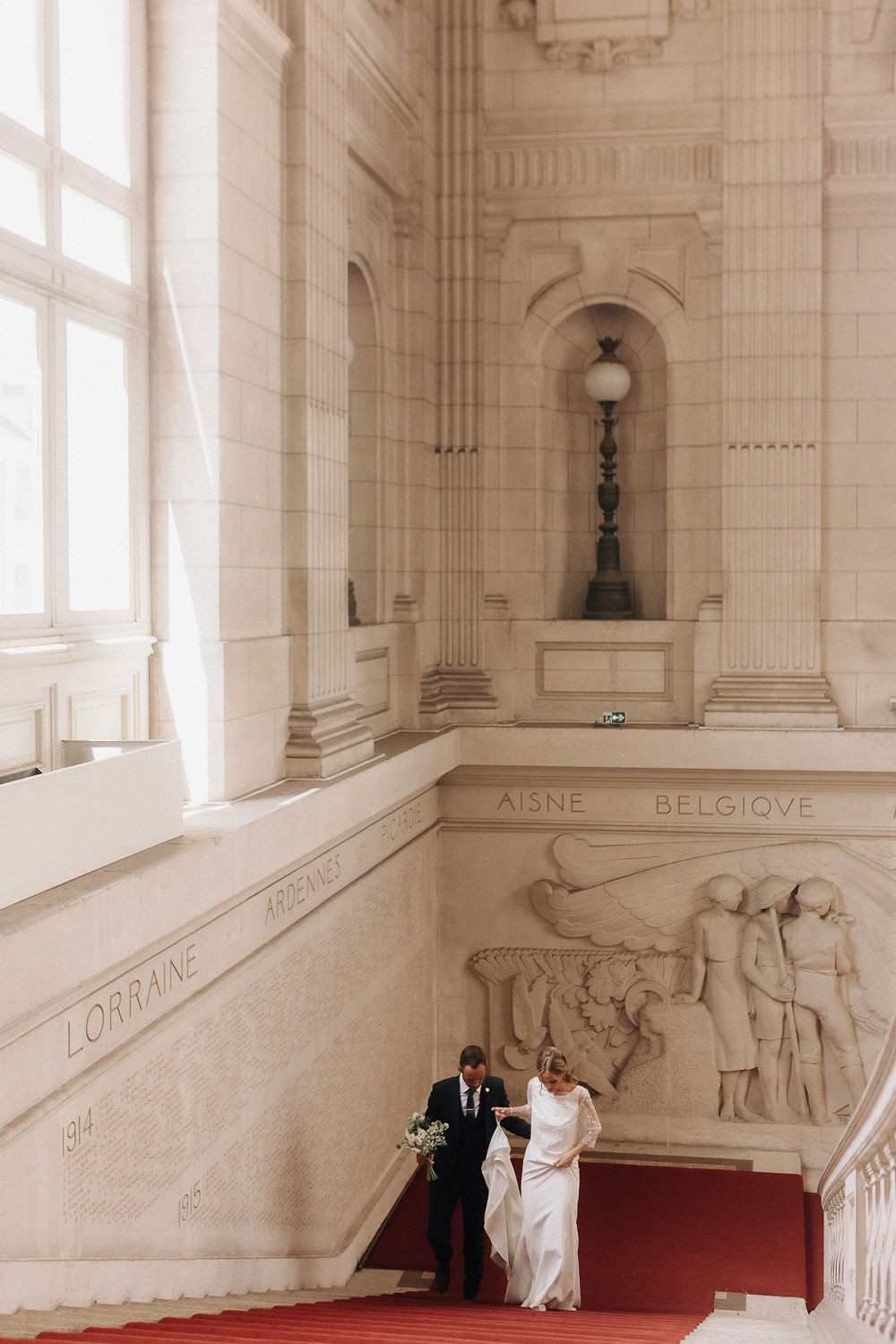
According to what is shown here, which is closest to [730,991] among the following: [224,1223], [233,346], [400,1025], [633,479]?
[400,1025]

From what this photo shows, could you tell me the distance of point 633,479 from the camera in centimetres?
1332

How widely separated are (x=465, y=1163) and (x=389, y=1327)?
10.3ft

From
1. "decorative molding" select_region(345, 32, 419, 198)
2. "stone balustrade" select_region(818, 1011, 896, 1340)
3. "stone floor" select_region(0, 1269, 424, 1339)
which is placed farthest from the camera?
"decorative molding" select_region(345, 32, 419, 198)

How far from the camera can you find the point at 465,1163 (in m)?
9.20

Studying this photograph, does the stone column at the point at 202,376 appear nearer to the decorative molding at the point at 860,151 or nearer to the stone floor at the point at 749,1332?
the stone floor at the point at 749,1332

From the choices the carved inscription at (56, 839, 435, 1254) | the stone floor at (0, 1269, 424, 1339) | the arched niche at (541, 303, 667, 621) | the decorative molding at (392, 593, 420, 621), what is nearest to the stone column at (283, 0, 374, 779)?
the carved inscription at (56, 839, 435, 1254)

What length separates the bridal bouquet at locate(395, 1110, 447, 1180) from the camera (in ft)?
28.8

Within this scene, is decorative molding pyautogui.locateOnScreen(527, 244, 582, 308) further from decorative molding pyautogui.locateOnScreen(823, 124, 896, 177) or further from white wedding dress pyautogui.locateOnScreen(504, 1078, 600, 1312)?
white wedding dress pyautogui.locateOnScreen(504, 1078, 600, 1312)

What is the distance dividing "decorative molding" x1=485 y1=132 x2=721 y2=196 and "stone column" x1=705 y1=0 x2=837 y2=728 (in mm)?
290

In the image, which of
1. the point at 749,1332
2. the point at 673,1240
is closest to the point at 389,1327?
the point at 749,1332

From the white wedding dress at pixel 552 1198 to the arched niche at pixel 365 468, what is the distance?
4.33 m

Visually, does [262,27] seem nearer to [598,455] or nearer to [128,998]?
[128,998]

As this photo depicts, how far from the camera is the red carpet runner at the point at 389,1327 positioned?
503 cm

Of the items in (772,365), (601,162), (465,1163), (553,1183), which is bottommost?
(465,1163)
